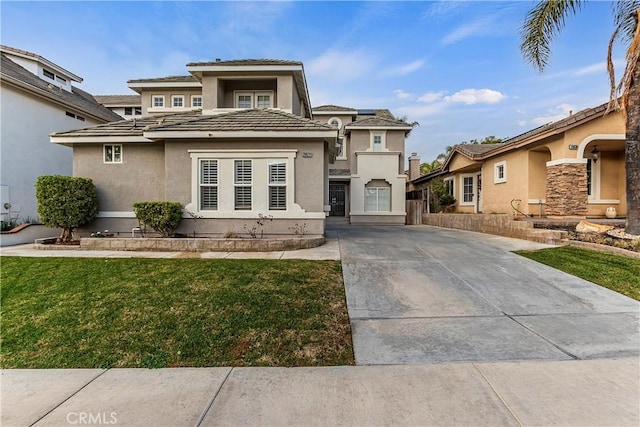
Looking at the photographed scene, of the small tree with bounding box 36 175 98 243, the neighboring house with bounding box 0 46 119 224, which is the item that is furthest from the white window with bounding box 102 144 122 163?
the neighboring house with bounding box 0 46 119 224

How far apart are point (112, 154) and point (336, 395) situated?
1194cm

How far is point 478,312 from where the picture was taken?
5.01 m

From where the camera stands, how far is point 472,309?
16.8 ft

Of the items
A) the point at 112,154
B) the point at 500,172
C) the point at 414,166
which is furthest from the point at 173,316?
the point at 414,166

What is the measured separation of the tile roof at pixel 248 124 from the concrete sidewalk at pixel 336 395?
8002 millimetres

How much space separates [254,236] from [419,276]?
5.70m

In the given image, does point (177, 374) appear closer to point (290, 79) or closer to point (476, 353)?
point (476, 353)

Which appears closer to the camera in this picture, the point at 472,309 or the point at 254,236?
the point at 472,309

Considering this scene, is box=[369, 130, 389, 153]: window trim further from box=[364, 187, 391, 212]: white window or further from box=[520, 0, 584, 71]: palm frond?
box=[520, 0, 584, 71]: palm frond

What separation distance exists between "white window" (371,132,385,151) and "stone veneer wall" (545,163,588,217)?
9.57m

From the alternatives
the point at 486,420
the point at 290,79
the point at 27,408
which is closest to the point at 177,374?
the point at 27,408

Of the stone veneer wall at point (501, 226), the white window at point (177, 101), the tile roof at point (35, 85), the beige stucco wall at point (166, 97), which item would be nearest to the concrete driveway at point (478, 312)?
the stone veneer wall at point (501, 226)

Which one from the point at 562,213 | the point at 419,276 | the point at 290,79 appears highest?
the point at 290,79

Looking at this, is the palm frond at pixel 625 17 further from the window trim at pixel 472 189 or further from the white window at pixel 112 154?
the white window at pixel 112 154
